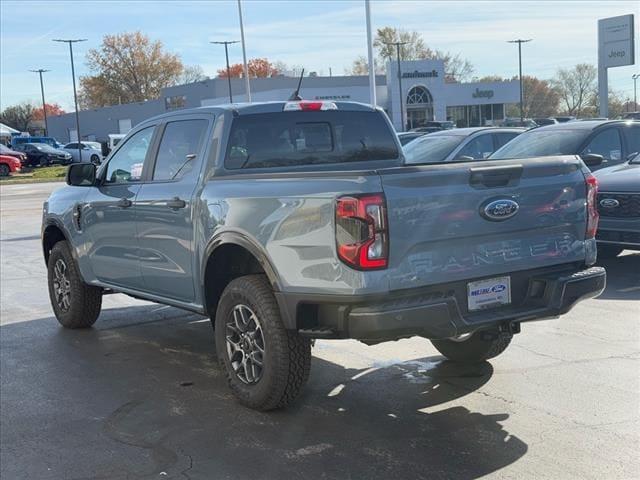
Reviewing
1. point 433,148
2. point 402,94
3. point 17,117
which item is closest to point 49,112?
point 17,117

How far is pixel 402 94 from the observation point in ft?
233

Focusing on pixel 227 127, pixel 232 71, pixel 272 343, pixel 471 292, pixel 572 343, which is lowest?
pixel 572 343

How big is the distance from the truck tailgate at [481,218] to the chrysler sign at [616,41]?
98.4 feet

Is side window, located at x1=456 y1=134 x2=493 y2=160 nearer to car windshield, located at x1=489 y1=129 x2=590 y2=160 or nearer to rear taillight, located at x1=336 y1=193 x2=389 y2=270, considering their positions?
car windshield, located at x1=489 y1=129 x2=590 y2=160

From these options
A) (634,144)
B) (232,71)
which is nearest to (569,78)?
(232,71)

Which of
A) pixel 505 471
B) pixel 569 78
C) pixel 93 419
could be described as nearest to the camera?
pixel 505 471

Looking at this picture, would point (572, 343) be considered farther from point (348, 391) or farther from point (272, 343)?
point (272, 343)

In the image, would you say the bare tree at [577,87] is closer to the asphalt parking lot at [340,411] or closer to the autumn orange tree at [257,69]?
the autumn orange tree at [257,69]

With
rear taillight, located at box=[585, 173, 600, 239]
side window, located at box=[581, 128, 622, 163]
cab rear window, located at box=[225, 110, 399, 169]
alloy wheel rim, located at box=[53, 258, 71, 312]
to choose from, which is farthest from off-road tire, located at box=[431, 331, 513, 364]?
side window, located at box=[581, 128, 622, 163]

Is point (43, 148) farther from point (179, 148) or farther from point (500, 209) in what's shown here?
point (500, 209)

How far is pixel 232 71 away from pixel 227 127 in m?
120

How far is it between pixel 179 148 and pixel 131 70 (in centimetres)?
10732

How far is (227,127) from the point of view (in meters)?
5.46

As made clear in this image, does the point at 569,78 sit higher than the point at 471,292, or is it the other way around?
the point at 569,78
